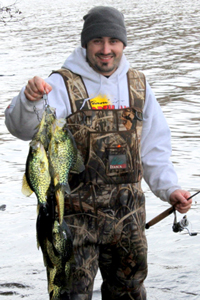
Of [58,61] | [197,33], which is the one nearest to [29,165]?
[58,61]

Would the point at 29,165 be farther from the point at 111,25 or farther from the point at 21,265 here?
the point at 21,265

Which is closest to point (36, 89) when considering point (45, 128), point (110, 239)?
point (45, 128)

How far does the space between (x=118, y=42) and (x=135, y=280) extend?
5.08 ft

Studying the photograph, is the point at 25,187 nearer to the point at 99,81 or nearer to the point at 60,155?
the point at 60,155

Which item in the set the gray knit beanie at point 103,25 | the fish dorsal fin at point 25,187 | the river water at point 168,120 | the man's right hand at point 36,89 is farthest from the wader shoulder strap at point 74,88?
the river water at point 168,120

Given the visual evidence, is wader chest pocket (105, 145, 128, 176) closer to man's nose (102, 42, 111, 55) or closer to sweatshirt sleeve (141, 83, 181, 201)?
sweatshirt sleeve (141, 83, 181, 201)

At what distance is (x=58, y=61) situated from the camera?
1906 cm

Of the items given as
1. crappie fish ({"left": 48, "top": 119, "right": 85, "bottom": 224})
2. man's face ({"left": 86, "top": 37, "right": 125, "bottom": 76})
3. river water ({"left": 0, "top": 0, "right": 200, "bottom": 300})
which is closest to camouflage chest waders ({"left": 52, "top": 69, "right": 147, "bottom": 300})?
man's face ({"left": 86, "top": 37, "right": 125, "bottom": 76})

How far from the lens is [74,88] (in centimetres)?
401

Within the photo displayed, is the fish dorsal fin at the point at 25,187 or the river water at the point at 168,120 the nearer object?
the fish dorsal fin at the point at 25,187

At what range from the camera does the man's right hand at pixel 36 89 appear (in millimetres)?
3395

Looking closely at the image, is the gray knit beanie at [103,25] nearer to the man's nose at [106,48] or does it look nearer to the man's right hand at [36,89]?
the man's nose at [106,48]

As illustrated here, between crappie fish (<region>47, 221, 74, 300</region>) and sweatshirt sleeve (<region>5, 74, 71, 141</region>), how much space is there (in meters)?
0.64

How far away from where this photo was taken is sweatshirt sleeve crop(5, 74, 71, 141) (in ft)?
11.8
